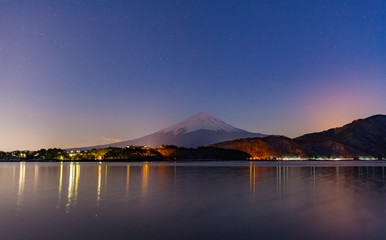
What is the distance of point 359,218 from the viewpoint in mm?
17531

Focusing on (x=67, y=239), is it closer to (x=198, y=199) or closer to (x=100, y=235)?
(x=100, y=235)

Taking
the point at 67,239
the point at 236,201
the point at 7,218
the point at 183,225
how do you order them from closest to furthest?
the point at 67,239, the point at 183,225, the point at 7,218, the point at 236,201

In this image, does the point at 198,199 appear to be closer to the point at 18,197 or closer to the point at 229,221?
the point at 229,221

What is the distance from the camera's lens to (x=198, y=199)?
24516 millimetres

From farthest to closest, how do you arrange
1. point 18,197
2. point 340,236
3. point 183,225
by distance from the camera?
point 18,197
point 183,225
point 340,236

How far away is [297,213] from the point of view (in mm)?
18812

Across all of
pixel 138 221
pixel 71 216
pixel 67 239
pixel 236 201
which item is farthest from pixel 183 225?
pixel 236 201

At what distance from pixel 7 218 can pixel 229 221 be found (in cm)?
1166

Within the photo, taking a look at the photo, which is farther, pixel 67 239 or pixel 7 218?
pixel 7 218

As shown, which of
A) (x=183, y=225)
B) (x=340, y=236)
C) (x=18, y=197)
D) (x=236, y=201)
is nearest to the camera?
(x=340, y=236)

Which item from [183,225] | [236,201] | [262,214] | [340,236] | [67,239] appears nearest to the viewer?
[67,239]

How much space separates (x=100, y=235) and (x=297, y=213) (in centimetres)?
1152

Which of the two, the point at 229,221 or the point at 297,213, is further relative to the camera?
the point at 297,213


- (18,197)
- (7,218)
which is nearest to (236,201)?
(7,218)
